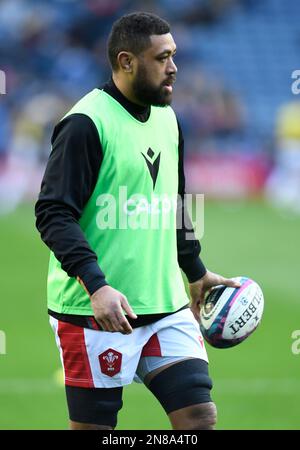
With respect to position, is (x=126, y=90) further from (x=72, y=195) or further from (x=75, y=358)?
(x=75, y=358)

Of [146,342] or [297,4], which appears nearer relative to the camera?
[146,342]

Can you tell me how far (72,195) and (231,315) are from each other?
117 centimetres

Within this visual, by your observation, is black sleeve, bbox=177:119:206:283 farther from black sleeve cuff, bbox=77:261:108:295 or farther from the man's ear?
black sleeve cuff, bbox=77:261:108:295

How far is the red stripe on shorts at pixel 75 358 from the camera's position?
511 cm

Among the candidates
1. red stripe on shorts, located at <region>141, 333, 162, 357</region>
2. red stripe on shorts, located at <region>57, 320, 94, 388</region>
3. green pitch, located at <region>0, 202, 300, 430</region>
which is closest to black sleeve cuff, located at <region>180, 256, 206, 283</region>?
red stripe on shorts, located at <region>141, 333, 162, 357</region>

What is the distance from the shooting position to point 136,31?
5.20 meters

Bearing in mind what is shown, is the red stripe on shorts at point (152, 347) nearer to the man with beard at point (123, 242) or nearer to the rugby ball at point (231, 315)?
the man with beard at point (123, 242)

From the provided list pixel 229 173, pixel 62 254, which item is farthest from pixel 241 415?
pixel 229 173

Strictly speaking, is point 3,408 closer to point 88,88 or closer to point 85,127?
point 85,127

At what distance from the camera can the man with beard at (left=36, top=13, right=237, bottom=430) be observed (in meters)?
4.99

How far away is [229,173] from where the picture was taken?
2519cm

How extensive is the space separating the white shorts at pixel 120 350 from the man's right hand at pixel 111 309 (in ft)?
1.32

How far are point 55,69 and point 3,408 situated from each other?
20900mm

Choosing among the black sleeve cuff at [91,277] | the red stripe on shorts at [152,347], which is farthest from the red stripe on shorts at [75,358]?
the black sleeve cuff at [91,277]
